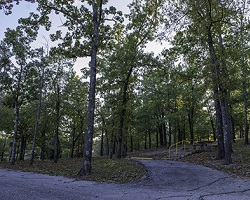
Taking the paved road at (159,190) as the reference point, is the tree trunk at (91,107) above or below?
above

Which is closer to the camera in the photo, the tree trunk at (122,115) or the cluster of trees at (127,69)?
the cluster of trees at (127,69)

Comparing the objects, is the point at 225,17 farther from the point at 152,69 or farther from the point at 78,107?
the point at 78,107

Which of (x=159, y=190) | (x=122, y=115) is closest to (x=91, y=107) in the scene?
(x=159, y=190)

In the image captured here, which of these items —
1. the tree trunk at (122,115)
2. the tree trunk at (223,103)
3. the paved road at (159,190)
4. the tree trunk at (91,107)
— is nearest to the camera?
the paved road at (159,190)

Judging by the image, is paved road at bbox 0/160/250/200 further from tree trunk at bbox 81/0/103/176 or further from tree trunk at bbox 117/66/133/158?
tree trunk at bbox 117/66/133/158

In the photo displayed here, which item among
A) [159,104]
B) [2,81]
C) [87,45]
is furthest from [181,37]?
[159,104]

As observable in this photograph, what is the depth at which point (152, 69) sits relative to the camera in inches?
651

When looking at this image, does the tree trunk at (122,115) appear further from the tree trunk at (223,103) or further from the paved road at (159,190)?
the paved road at (159,190)

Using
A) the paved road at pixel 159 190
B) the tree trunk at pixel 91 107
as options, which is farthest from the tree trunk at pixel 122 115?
the paved road at pixel 159 190

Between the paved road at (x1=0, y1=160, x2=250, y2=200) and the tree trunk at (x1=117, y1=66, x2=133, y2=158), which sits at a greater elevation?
the tree trunk at (x1=117, y1=66, x2=133, y2=158)

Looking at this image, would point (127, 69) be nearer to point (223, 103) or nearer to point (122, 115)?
point (122, 115)

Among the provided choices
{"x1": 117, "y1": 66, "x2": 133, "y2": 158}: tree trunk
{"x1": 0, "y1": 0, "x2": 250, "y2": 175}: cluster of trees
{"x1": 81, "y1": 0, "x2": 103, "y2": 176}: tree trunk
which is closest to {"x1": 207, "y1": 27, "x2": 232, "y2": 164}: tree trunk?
{"x1": 0, "y1": 0, "x2": 250, "y2": 175}: cluster of trees

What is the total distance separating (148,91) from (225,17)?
17.4m

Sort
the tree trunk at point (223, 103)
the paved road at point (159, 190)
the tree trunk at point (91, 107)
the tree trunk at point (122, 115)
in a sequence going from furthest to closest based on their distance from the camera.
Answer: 1. the tree trunk at point (122, 115)
2. the tree trunk at point (223, 103)
3. the tree trunk at point (91, 107)
4. the paved road at point (159, 190)
